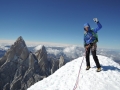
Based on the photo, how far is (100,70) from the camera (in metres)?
14.2

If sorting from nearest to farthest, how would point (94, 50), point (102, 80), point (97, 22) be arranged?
1. point (102, 80)
2. point (97, 22)
3. point (94, 50)

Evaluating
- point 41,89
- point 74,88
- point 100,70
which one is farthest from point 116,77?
point 41,89

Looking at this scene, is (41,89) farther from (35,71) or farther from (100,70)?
(35,71)

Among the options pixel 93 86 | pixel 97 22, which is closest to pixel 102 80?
pixel 93 86

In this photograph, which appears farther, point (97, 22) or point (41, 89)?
point (97, 22)

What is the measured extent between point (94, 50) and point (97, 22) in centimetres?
280

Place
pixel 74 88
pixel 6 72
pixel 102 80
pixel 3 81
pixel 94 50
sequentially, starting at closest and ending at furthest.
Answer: pixel 74 88 < pixel 102 80 < pixel 94 50 < pixel 3 81 < pixel 6 72

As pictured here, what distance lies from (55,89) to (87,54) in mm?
5248

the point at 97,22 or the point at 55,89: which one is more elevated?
the point at 97,22

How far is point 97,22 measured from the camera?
43.6 ft

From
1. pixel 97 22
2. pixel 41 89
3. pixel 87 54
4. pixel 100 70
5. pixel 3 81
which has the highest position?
pixel 97 22

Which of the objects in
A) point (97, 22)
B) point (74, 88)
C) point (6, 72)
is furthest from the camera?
point (6, 72)

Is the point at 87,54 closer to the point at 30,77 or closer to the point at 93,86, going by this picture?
the point at 93,86

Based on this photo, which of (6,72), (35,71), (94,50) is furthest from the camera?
(35,71)
